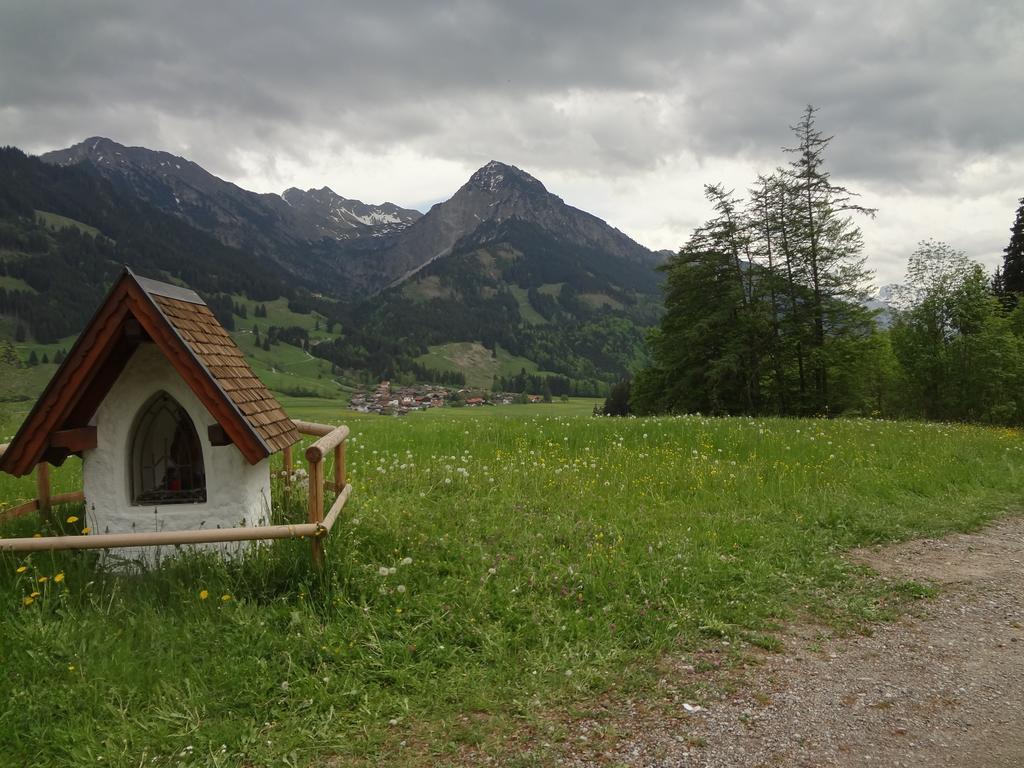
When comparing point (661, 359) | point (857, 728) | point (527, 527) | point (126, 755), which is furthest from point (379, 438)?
point (661, 359)

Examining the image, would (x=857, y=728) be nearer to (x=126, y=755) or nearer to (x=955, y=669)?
(x=955, y=669)

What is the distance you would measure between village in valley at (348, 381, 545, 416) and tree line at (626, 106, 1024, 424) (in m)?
104

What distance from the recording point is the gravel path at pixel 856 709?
13.5ft

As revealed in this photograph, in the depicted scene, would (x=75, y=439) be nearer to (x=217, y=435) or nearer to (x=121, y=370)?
(x=121, y=370)

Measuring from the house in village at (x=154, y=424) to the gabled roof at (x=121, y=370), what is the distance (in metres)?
0.01

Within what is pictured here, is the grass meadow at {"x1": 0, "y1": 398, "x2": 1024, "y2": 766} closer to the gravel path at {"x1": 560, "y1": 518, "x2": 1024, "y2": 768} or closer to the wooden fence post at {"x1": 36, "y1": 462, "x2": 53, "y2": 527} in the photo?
the wooden fence post at {"x1": 36, "y1": 462, "x2": 53, "y2": 527}

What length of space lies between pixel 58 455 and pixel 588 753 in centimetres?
687

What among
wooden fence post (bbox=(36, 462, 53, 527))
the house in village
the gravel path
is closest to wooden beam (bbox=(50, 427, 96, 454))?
the house in village

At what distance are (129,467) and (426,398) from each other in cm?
15243

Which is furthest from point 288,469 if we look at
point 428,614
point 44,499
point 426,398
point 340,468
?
point 426,398

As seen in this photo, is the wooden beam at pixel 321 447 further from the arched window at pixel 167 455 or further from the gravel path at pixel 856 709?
the gravel path at pixel 856 709

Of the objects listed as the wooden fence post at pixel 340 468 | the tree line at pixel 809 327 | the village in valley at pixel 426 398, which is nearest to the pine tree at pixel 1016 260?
the tree line at pixel 809 327

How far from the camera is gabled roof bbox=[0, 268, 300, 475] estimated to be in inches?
248

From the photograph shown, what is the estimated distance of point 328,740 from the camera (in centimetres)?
446
